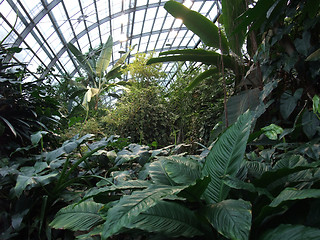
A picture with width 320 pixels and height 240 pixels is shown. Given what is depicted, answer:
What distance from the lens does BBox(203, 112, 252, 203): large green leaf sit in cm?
77

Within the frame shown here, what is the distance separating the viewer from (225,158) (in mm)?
807

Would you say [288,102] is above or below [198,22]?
below

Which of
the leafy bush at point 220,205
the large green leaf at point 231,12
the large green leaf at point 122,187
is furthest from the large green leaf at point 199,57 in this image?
the large green leaf at point 122,187

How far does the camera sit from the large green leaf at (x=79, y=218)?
0.83 metres

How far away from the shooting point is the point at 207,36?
2.25 metres

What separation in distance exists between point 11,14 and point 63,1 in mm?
2200

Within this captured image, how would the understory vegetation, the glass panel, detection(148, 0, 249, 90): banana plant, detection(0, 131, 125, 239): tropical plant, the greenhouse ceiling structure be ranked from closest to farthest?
the understory vegetation
detection(0, 131, 125, 239): tropical plant
detection(148, 0, 249, 90): banana plant
the glass panel
the greenhouse ceiling structure

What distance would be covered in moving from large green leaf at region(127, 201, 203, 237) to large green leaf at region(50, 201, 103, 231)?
289 millimetres

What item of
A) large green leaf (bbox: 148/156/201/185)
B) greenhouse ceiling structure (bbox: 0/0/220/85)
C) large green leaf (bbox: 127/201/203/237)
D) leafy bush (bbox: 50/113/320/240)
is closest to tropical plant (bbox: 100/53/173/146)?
large green leaf (bbox: 148/156/201/185)

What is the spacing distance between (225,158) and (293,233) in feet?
1.10

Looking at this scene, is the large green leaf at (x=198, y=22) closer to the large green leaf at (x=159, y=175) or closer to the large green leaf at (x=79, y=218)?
the large green leaf at (x=159, y=175)

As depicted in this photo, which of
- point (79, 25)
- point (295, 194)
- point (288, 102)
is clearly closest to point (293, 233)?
point (295, 194)

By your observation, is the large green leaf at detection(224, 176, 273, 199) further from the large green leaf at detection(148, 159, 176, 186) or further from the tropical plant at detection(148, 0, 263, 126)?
the tropical plant at detection(148, 0, 263, 126)

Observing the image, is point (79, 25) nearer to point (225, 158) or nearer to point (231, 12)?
point (231, 12)
